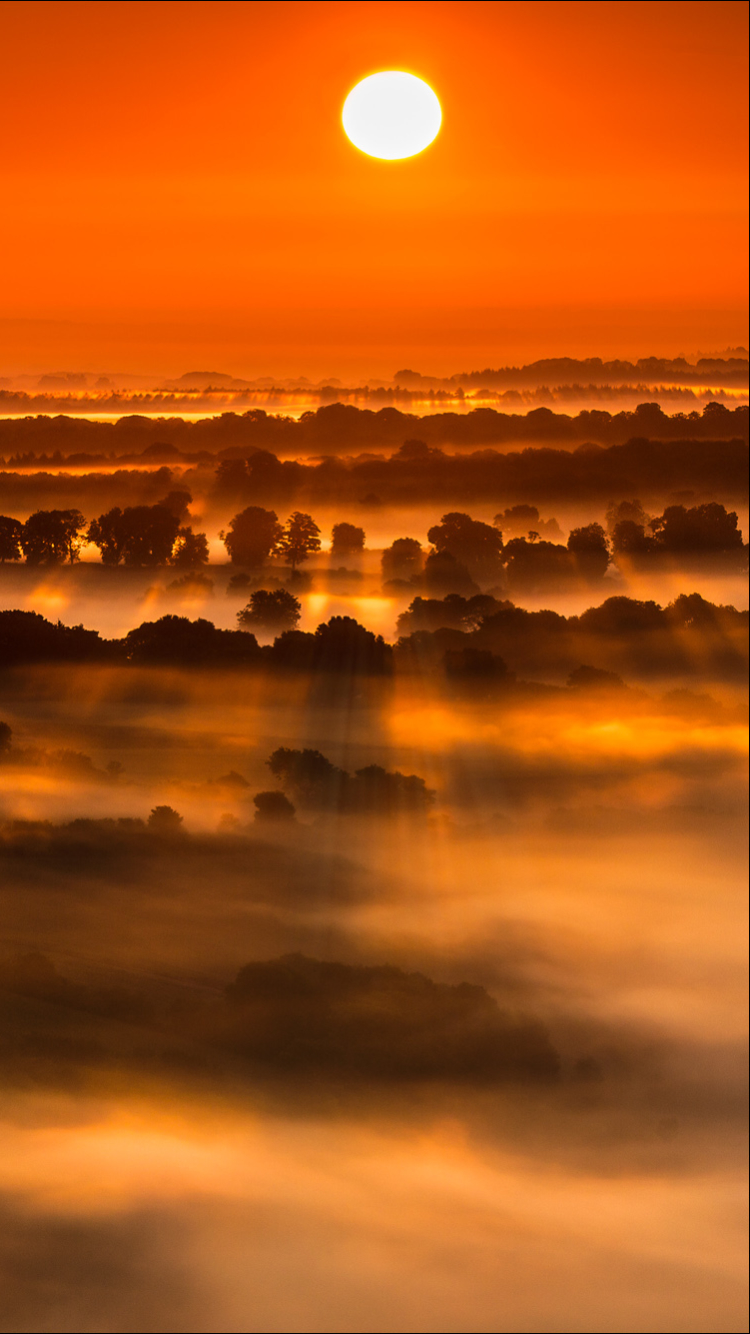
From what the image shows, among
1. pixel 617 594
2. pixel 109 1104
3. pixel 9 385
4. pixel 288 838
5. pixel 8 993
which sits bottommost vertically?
pixel 109 1104

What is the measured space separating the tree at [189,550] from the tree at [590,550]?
3816mm

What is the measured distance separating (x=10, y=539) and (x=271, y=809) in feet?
14.0

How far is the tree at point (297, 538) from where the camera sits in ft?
32.2

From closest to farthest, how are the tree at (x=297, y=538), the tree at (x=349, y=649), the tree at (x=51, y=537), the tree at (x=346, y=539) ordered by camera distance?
1. the tree at (x=51, y=537)
2. the tree at (x=297, y=538)
3. the tree at (x=346, y=539)
4. the tree at (x=349, y=649)

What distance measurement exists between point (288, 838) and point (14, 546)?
4.59 metres

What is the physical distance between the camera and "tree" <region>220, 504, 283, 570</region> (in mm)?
9320

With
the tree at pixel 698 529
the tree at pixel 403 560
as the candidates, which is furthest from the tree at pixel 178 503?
the tree at pixel 698 529

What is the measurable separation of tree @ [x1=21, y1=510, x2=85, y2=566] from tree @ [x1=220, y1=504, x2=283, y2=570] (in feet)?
4.77

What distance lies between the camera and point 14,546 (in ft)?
26.2

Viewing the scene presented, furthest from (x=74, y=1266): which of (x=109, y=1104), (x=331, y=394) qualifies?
(x=331, y=394)

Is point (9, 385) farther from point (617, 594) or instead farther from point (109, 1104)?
point (617, 594)

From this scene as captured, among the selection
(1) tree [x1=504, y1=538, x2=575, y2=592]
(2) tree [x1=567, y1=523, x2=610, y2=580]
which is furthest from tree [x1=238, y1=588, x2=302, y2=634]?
(2) tree [x1=567, y1=523, x2=610, y2=580]

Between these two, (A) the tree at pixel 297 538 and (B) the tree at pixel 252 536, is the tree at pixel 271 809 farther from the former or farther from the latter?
(B) the tree at pixel 252 536

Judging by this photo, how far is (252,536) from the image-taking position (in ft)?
31.2
